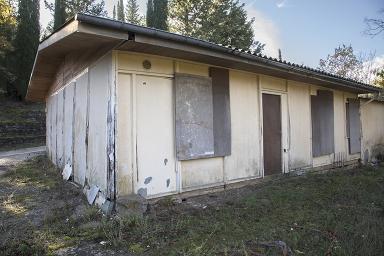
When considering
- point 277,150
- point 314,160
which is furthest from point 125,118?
point 314,160

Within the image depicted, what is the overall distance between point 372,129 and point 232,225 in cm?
Answer: 1144

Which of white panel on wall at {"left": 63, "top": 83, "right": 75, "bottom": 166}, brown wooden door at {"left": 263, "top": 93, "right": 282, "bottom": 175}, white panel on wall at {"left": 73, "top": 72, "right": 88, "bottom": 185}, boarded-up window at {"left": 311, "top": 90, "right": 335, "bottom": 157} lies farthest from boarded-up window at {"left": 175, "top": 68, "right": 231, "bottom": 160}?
boarded-up window at {"left": 311, "top": 90, "right": 335, "bottom": 157}

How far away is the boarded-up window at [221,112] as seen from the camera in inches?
286

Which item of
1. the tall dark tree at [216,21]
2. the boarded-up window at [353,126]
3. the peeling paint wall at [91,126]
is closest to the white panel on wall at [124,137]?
the peeling paint wall at [91,126]

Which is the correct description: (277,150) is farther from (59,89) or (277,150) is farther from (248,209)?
(59,89)

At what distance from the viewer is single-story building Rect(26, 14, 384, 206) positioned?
19.0 feet

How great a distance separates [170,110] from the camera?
256 inches

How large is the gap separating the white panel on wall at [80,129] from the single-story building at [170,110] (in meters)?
0.02

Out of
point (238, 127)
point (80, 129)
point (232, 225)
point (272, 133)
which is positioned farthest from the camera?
point (272, 133)

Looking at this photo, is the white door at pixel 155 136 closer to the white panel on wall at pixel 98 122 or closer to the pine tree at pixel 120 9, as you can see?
the white panel on wall at pixel 98 122

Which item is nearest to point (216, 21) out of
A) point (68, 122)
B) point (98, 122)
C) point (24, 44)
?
point (24, 44)

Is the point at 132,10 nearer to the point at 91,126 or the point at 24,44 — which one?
the point at 24,44

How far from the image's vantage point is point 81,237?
468 centimetres

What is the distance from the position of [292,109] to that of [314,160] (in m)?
1.97
